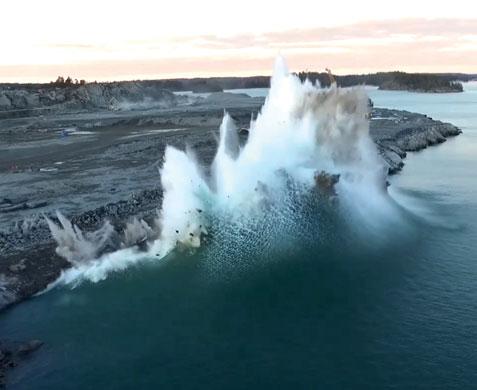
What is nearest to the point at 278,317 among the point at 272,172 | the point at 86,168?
the point at 272,172

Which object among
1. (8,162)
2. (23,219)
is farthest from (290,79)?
(8,162)

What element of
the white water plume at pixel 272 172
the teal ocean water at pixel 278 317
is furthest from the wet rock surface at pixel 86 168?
the teal ocean water at pixel 278 317

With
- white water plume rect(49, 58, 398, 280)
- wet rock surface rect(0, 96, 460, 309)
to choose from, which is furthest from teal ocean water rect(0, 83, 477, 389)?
wet rock surface rect(0, 96, 460, 309)

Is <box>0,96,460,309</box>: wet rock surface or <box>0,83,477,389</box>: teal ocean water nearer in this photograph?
<box>0,83,477,389</box>: teal ocean water

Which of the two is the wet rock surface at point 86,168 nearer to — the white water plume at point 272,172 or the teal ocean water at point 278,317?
the white water plume at point 272,172

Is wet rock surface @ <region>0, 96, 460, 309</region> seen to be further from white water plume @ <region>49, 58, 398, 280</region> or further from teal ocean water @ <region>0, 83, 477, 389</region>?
teal ocean water @ <region>0, 83, 477, 389</region>

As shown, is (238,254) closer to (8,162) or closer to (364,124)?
(364,124)

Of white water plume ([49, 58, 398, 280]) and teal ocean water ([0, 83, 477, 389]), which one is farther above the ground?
white water plume ([49, 58, 398, 280])
